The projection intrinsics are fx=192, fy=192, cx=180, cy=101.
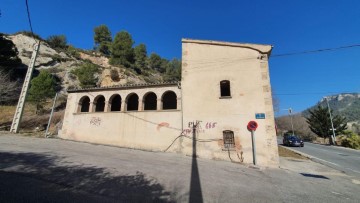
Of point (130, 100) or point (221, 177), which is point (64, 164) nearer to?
point (221, 177)

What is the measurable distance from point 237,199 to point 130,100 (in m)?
15.1

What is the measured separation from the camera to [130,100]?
62.0ft

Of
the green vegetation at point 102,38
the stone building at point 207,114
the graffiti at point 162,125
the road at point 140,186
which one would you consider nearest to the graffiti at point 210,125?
the stone building at point 207,114

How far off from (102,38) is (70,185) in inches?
2520

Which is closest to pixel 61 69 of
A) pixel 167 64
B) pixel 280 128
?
pixel 167 64

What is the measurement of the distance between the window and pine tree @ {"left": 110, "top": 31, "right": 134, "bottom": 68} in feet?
133

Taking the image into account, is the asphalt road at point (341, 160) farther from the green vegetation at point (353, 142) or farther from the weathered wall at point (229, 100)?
the green vegetation at point (353, 142)

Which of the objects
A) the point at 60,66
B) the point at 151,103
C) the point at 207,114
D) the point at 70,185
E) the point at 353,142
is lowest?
the point at 70,185

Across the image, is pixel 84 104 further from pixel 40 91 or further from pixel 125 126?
pixel 40 91

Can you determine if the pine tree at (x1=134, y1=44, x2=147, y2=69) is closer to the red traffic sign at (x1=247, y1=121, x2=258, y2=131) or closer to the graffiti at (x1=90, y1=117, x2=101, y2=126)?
the graffiti at (x1=90, y1=117, x2=101, y2=126)

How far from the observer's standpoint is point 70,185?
540 cm

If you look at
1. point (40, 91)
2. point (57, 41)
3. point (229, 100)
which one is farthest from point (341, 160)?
point (57, 41)

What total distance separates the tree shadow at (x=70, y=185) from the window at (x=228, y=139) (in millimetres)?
7588

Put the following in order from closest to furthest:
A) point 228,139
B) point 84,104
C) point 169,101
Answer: point 228,139, point 169,101, point 84,104
